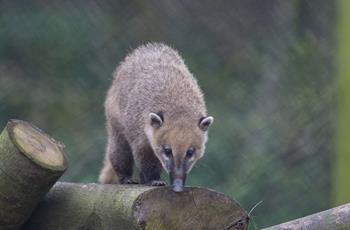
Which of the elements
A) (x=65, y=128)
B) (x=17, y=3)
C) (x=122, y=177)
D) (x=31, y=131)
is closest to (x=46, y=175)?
(x=31, y=131)

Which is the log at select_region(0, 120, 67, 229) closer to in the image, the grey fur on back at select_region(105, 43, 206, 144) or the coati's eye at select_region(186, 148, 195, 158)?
the coati's eye at select_region(186, 148, 195, 158)

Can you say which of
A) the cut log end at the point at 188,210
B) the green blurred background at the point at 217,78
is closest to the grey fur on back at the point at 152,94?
the green blurred background at the point at 217,78

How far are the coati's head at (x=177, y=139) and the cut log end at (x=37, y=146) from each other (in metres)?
0.86

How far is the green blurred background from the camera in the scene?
18.9 feet

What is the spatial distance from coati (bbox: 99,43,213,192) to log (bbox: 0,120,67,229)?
80cm


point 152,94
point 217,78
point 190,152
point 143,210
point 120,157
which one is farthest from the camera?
point 217,78

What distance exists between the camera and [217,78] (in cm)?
595

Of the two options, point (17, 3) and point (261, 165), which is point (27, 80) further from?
point (261, 165)

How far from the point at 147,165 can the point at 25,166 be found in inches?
48.7

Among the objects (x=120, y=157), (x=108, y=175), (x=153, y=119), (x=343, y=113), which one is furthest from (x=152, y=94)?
(x=343, y=113)

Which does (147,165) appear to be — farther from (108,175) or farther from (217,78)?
(217,78)

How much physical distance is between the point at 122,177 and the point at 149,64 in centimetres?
55

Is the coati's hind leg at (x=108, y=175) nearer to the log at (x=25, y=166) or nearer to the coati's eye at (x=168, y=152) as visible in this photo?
the coati's eye at (x=168, y=152)

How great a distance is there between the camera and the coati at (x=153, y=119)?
173 inches
